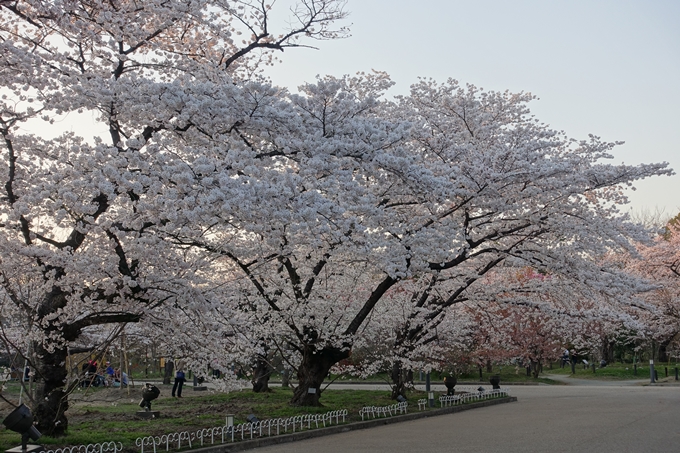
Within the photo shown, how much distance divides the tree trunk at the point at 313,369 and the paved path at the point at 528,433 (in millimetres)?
2050

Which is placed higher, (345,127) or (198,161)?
(345,127)

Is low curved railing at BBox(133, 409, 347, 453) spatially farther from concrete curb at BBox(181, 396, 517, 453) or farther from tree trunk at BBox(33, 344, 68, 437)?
tree trunk at BBox(33, 344, 68, 437)

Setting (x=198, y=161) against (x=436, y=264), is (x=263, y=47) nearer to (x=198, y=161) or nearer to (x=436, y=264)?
(x=198, y=161)

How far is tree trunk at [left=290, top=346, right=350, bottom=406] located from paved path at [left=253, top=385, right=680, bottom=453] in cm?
205

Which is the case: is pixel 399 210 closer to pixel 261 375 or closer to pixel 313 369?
pixel 313 369

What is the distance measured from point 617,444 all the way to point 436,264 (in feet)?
17.1

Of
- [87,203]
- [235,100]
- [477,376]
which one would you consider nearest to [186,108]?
[235,100]

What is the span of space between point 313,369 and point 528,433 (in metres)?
4.89

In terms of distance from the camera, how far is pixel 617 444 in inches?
332

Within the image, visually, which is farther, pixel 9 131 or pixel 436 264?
pixel 436 264

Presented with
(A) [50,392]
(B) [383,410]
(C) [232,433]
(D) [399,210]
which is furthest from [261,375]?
(A) [50,392]

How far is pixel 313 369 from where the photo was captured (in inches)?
520

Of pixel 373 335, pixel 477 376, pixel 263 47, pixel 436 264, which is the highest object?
pixel 263 47

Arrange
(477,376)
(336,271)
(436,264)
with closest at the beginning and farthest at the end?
(436,264)
(336,271)
(477,376)
